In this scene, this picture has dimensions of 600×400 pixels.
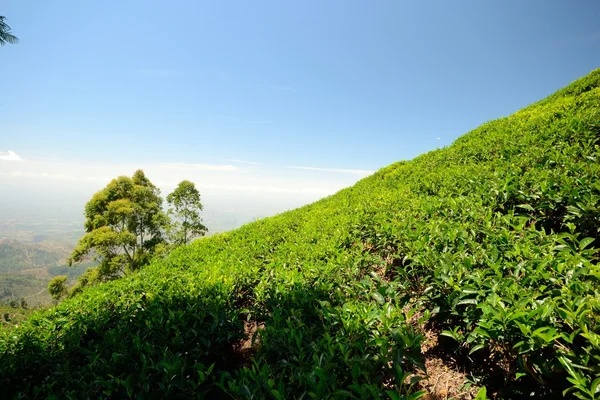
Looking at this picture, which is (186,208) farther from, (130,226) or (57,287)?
(57,287)

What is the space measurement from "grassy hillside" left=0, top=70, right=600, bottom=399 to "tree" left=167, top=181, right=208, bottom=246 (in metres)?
21.3

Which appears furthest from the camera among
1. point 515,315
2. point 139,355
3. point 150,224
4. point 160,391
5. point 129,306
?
point 150,224

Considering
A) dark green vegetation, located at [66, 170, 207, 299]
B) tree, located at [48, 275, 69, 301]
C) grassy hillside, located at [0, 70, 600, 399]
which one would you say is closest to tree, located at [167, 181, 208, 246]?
dark green vegetation, located at [66, 170, 207, 299]

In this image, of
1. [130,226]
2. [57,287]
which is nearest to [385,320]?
[130,226]

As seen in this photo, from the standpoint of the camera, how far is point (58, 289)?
21469mm

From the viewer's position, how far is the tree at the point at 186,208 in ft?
83.7

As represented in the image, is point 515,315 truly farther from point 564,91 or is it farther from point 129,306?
point 564,91

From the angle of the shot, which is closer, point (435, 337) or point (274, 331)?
point (274, 331)

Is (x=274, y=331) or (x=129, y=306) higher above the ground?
(x=274, y=331)

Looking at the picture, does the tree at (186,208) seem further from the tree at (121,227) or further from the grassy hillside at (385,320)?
the grassy hillside at (385,320)

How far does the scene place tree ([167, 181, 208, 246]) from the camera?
2550cm

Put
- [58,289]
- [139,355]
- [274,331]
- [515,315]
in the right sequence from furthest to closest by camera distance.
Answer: [58,289]
[139,355]
[274,331]
[515,315]

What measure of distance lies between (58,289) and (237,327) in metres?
26.5

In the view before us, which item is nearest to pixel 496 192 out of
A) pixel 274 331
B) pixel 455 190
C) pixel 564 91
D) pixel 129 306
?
pixel 455 190
